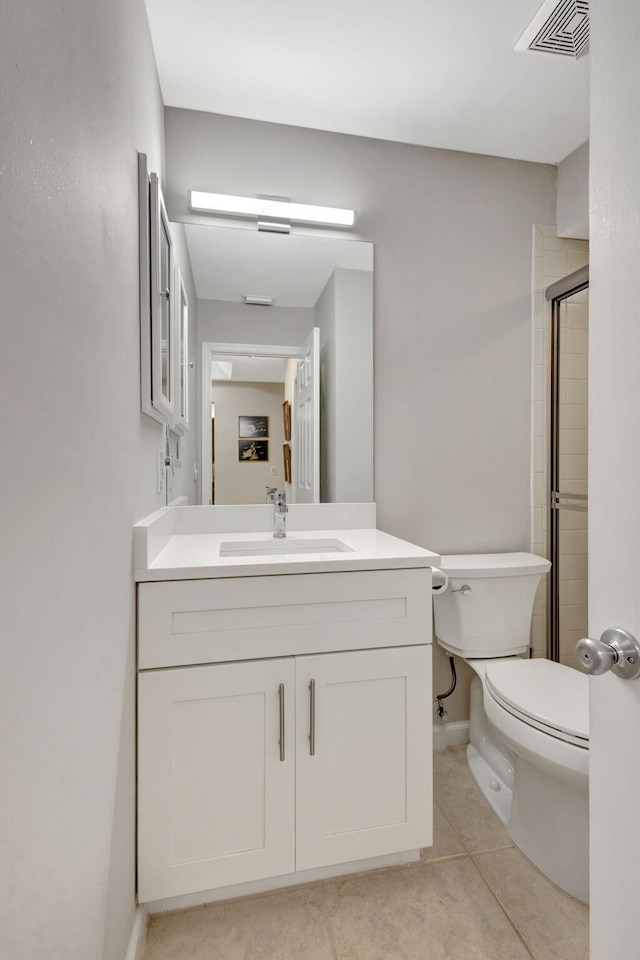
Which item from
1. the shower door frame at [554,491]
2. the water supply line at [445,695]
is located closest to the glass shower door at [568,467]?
the shower door frame at [554,491]

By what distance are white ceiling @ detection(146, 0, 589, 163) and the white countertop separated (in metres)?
1.47

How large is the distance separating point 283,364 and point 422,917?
176 centimetres

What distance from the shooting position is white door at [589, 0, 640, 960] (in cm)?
65

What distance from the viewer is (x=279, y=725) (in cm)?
128

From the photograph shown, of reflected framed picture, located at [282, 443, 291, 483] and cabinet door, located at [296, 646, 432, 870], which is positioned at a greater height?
reflected framed picture, located at [282, 443, 291, 483]

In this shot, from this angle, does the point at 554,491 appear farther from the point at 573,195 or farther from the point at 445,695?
the point at 573,195

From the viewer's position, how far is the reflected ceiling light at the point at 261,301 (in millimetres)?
1911

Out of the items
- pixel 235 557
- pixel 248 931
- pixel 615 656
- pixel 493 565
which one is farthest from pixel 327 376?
pixel 248 931

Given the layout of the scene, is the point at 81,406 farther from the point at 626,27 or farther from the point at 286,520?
the point at 286,520

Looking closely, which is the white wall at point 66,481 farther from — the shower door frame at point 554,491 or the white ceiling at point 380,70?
the shower door frame at point 554,491

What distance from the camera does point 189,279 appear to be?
1848 mm

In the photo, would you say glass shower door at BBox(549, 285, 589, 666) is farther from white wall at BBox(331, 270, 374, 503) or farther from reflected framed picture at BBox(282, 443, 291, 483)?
reflected framed picture at BBox(282, 443, 291, 483)

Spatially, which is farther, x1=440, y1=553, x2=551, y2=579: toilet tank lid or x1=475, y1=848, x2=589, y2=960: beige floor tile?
x1=440, y1=553, x2=551, y2=579: toilet tank lid

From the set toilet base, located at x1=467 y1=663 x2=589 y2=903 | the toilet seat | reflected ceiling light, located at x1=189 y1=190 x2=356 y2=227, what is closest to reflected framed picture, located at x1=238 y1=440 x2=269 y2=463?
reflected ceiling light, located at x1=189 y1=190 x2=356 y2=227
